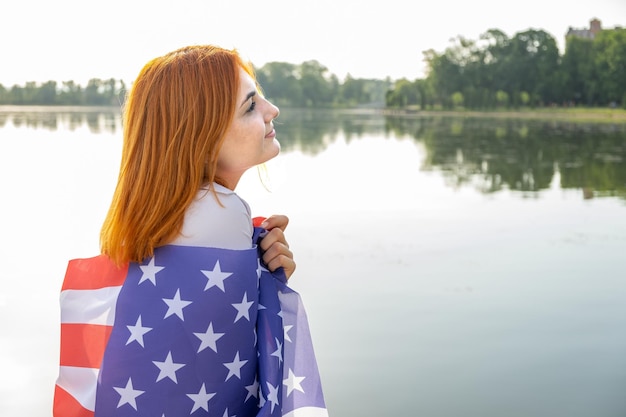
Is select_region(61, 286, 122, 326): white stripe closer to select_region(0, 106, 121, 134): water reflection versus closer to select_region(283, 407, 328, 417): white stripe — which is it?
select_region(283, 407, 328, 417): white stripe

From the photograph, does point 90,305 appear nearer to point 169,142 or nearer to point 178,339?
point 178,339

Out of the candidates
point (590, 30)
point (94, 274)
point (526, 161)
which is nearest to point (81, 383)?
point (94, 274)

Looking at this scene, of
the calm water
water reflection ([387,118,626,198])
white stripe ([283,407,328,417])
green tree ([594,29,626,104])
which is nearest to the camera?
white stripe ([283,407,328,417])

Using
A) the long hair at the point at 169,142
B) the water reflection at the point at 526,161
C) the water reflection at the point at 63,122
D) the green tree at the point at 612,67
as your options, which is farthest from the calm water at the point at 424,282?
the green tree at the point at 612,67

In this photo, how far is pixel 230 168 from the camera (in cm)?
161

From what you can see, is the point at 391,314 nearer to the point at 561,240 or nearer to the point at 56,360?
the point at 56,360

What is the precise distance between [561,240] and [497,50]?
74.6m

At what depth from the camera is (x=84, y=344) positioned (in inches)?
60.7

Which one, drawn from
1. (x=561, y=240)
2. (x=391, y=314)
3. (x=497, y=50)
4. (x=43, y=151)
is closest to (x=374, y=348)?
(x=391, y=314)

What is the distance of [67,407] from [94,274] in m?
0.27

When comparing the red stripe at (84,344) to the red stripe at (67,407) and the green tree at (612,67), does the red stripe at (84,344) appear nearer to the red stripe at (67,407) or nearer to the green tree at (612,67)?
the red stripe at (67,407)

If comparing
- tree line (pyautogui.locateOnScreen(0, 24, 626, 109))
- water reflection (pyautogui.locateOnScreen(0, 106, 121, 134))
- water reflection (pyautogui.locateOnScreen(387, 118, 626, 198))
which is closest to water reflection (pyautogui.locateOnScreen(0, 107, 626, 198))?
water reflection (pyautogui.locateOnScreen(387, 118, 626, 198))

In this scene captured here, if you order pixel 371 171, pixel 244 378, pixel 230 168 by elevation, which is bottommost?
pixel 371 171

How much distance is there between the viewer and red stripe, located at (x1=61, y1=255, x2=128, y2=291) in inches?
60.0
